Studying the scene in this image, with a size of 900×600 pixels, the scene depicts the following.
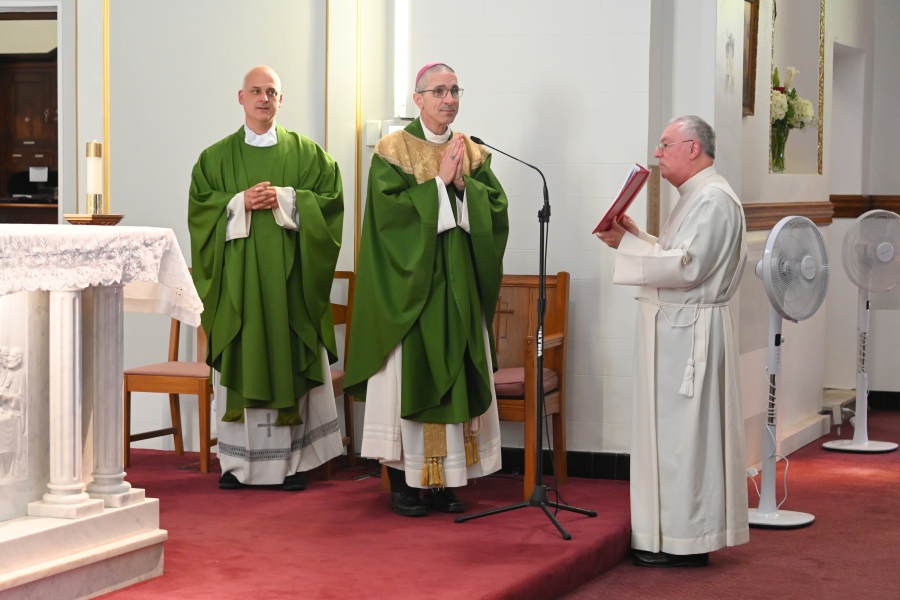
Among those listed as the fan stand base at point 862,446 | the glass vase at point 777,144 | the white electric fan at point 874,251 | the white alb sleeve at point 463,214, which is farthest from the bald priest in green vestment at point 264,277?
the fan stand base at point 862,446

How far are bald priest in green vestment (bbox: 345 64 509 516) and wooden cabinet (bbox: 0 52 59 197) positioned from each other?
28.2ft

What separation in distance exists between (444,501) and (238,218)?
1619 mm

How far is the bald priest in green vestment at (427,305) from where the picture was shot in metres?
4.99

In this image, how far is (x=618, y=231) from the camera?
476cm

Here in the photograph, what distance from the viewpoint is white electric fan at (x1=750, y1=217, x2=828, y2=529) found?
530cm

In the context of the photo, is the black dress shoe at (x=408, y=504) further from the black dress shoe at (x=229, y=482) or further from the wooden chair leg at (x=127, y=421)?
the wooden chair leg at (x=127, y=421)

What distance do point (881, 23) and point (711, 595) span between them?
6578 millimetres

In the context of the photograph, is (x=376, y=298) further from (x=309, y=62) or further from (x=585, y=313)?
(x=309, y=62)

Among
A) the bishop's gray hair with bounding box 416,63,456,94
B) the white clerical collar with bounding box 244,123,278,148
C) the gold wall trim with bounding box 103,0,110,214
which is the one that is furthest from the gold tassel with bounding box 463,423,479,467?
the gold wall trim with bounding box 103,0,110,214

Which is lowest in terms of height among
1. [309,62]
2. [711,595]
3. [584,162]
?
[711,595]

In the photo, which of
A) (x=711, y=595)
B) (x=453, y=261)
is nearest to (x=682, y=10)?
(x=453, y=261)

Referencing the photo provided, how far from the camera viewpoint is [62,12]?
260 inches

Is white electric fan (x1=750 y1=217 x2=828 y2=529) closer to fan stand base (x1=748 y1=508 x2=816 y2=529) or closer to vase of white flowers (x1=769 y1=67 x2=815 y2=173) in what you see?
fan stand base (x1=748 y1=508 x2=816 y2=529)

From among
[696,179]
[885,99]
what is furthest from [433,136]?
[885,99]
